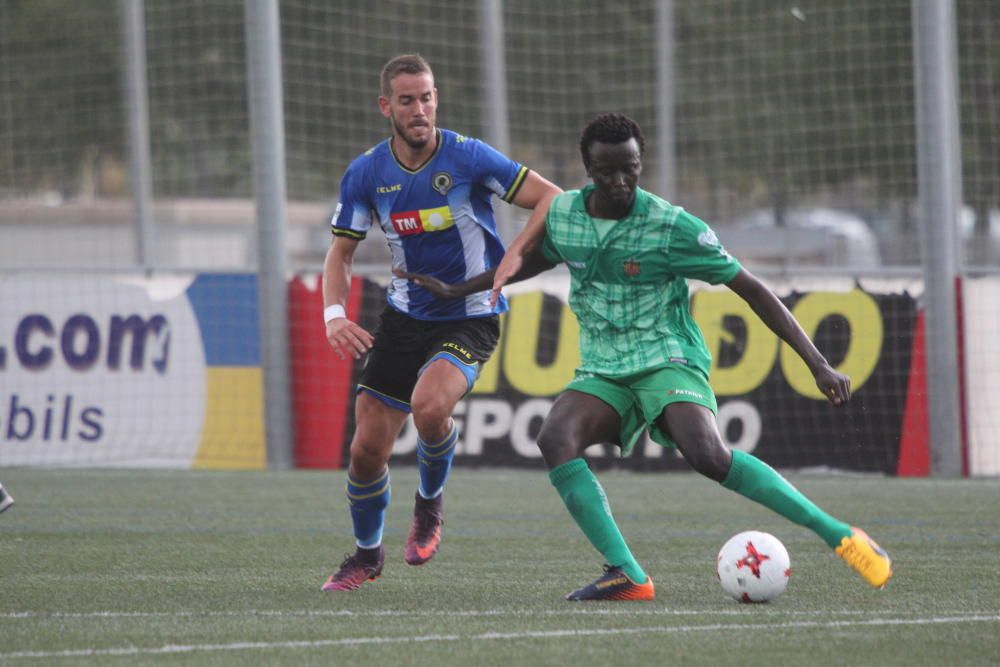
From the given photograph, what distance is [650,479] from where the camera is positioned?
1163cm

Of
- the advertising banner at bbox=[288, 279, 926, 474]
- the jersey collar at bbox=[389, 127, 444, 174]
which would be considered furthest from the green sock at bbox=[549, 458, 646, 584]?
the advertising banner at bbox=[288, 279, 926, 474]

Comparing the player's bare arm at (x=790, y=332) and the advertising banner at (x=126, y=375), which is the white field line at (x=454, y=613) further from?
the advertising banner at (x=126, y=375)

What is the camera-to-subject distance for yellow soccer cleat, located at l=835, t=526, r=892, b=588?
5.69m

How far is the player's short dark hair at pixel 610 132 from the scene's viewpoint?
5.79 metres

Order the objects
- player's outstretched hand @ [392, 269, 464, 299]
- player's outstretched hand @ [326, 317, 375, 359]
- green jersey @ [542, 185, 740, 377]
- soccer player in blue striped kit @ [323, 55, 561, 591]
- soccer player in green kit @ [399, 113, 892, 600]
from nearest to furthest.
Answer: soccer player in green kit @ [399, 113, 892, 600]
green jersey @ [542, 185, 740, 377]
player's outstretched hand @ [326, 317, 375, 359]
player's outstretched hand @ [392, 269, 464, 299]
soccer player in blue striped kit @ [323, 55, 561, 591]

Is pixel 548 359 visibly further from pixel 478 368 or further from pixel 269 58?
pixel 478 368

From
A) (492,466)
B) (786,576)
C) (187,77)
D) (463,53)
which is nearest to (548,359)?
(492,466)

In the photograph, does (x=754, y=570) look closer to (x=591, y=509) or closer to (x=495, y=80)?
(x=591, y=509)

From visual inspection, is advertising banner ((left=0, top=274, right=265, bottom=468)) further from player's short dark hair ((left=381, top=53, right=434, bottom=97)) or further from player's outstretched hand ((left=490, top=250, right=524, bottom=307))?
player's outstretched hand ((left=490, top=250, right=524, bottom=307))

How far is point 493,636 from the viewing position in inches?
202

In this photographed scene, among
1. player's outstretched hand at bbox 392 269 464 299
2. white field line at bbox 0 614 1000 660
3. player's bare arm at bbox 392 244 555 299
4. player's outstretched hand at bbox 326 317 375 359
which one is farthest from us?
player's outstretched hand at bbox 392 269 464 299

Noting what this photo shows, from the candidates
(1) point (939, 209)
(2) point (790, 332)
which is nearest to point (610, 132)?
(2) point (790, 332)

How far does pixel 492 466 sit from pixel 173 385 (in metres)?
2.62

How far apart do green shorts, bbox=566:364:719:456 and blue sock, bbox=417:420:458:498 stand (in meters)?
0.95
